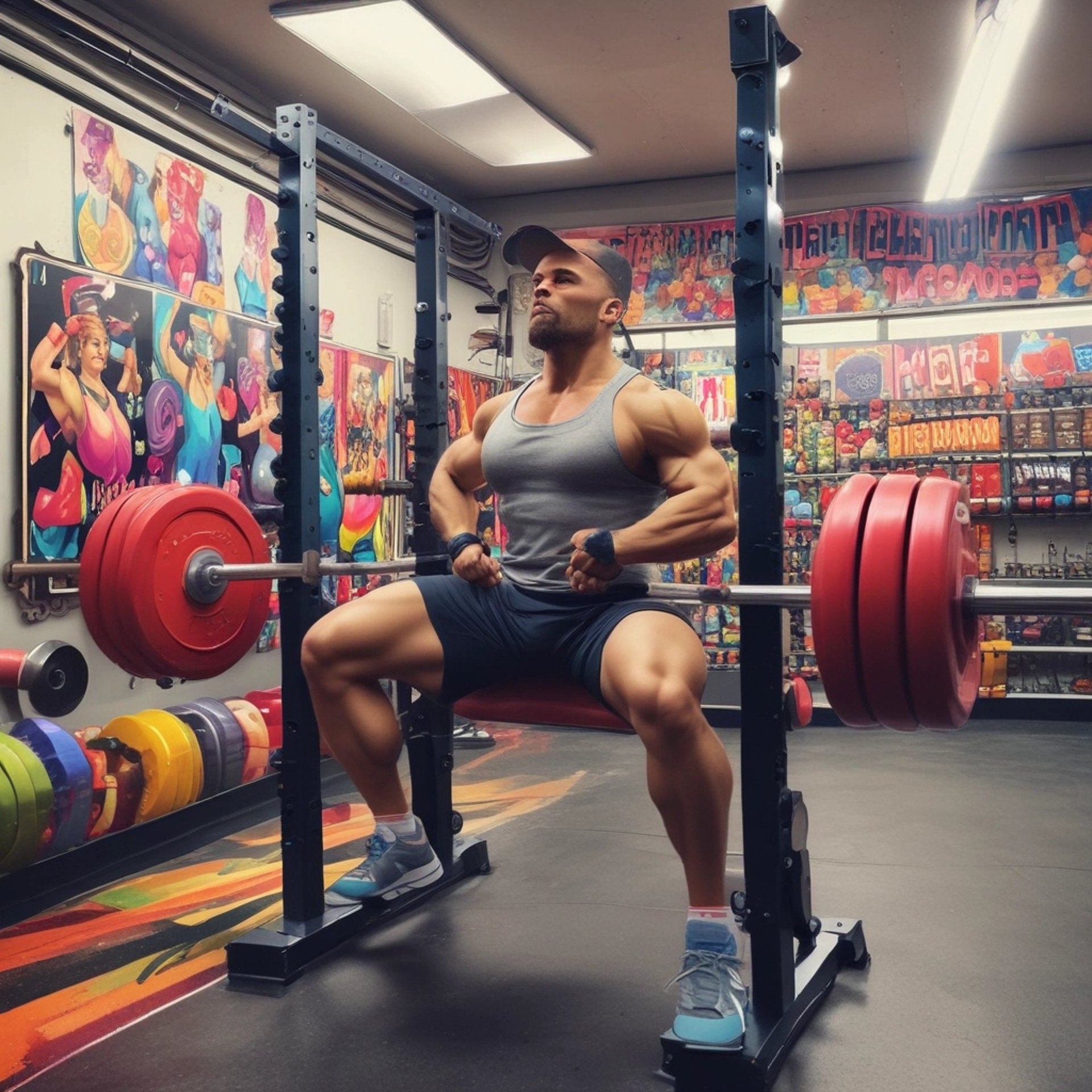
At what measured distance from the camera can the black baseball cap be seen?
2.36 meters

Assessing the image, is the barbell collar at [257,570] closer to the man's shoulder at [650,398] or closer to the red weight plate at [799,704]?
the man's shoulder at [650,398]

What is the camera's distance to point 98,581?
242 cm

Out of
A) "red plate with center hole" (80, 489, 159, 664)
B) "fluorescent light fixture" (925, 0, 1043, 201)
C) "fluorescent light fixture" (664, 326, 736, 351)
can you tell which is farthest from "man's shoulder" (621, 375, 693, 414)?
"fluorescent light fixture" (664, 326, 736, 351)

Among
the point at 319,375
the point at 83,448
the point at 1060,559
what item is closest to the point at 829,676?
the point at 319,375

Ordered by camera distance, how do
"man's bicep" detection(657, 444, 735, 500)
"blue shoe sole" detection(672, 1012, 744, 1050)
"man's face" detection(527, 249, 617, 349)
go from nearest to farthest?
"blue shoe sole" detection(672, 1012, 744, 1050) → "man's bicep" detection(657, 444, 735, 500) → "man's face" detection(527, 249, 617, 349)

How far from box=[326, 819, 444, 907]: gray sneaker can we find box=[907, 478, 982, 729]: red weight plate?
121 centimetres

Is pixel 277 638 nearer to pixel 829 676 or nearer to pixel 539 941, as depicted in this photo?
pixel 539 941

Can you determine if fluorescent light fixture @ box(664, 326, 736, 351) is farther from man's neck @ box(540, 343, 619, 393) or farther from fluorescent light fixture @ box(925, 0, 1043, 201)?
man's neck @ box(540, 343, 619, 393)

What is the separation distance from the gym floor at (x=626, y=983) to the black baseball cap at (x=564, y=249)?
1.47 meters

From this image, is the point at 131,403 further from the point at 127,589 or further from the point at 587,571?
the point at 587,571

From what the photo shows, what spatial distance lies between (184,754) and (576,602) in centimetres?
176

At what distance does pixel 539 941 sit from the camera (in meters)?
2.52

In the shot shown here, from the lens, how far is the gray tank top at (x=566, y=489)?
2.22 m

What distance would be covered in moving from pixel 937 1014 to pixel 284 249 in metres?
2.07
